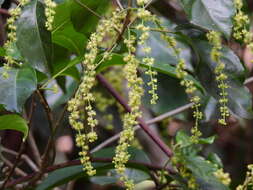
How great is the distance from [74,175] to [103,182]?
0.61 feet

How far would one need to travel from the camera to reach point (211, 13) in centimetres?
76

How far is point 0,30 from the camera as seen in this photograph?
1.36 meters

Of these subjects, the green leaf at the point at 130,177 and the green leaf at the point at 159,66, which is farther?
the green leaf at the point at 130,177

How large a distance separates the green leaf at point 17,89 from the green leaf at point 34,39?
72mm

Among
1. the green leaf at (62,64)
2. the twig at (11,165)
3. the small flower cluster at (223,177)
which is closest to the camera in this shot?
the small flower cluster at (223,177)

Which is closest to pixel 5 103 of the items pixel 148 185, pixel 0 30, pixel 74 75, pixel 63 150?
pixel 74 75

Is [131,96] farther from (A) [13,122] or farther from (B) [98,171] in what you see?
(B) [98,171]

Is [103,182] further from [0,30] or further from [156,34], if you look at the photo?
[0,30]

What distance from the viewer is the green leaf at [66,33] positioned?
0.96 m

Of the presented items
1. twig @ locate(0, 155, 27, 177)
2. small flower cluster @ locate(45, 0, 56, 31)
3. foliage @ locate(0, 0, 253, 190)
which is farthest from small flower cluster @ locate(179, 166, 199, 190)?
twig @ locate(0, 155, 27, 177)

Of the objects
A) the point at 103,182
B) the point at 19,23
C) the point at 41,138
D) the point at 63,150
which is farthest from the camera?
the point at 63,150

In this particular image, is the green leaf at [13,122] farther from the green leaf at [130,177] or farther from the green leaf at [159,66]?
the green leaf at [130,177]

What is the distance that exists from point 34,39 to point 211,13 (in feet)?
0.87

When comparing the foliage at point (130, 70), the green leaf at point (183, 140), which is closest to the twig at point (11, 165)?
the foliage at point (130, 70)
